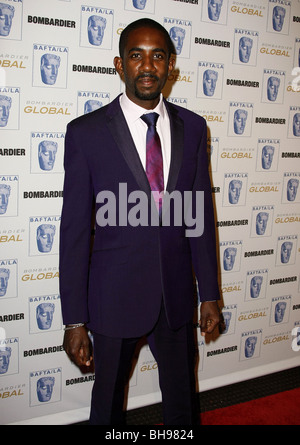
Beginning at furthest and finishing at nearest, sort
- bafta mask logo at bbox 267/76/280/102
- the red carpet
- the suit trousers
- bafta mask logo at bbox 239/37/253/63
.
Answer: bafta mask logo at bbox 267/76/280/102
bafta mask logo at bbox 239/37/253/63
the red carpet
the suit trousers

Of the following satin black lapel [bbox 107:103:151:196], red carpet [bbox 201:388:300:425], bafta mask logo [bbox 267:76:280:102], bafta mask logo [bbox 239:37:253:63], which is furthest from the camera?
bafta mask logo [bbox 267:76:280:102]

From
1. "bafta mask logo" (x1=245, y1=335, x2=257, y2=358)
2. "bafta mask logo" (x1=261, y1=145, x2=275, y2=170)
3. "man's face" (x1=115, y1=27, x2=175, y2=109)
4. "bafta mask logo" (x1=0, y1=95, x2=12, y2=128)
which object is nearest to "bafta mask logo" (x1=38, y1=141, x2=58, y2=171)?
"bafta mask logo" (x1=0, y1=95, x2=12, y2=128)

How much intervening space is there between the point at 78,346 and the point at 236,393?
5.02 feet

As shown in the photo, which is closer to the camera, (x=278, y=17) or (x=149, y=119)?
(x=149, y=119)

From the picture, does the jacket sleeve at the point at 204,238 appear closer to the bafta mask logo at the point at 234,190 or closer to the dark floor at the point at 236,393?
the bafta mask logo at the point at 234,190

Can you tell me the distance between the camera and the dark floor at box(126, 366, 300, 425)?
2.36 metres

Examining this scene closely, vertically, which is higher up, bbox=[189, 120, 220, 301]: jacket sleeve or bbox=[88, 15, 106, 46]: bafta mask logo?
bbox=[88, 15, 106, 46]: bafta mask logo

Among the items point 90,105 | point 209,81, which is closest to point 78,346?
point 90,105

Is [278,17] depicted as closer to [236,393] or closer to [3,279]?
[3,279]

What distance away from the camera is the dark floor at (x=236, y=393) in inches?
92.8

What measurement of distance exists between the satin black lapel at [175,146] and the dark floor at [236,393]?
1.54m

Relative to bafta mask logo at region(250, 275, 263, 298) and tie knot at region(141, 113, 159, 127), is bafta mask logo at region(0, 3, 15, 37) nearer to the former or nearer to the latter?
tie knot at region(141, 113, 159, 127)

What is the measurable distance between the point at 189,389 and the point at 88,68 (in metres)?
1.62

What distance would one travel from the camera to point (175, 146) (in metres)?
1.58
